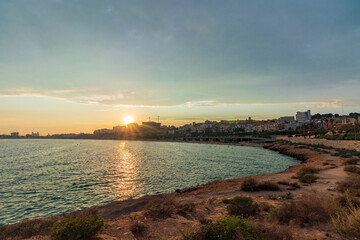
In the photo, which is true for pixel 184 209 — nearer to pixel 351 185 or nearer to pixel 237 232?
pixel 237 232

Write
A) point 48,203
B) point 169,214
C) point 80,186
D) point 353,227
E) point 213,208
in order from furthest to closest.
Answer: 1. point 80,186
2. point 48,203
3. point 213,208
4. point 169,214
5. point 353,227

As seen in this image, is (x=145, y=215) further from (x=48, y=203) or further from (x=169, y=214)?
(x=48, y=203)

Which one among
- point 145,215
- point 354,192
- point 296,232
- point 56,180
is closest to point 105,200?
point 145,215

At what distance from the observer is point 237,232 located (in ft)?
20.5

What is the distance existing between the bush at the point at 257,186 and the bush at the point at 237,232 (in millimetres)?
10050

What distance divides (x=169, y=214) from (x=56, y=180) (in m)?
26.7

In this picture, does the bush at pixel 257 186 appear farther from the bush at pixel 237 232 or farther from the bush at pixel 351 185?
the bush at pixel 237 232

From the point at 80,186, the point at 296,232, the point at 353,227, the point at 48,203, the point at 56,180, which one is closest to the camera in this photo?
the point at 353,227

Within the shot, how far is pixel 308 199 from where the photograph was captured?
9.64m

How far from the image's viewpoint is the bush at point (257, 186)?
1620cm

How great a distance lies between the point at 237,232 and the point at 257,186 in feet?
38.9

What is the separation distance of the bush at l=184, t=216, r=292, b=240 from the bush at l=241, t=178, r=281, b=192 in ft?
33.0

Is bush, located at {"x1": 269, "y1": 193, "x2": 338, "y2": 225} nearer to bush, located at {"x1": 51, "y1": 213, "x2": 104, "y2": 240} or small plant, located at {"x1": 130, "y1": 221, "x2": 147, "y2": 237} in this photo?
small plant, located at {"x1": 130, "y1": 221, "x2": 147, "y2": 237}

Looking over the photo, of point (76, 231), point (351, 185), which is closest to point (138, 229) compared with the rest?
point (76, 231)
